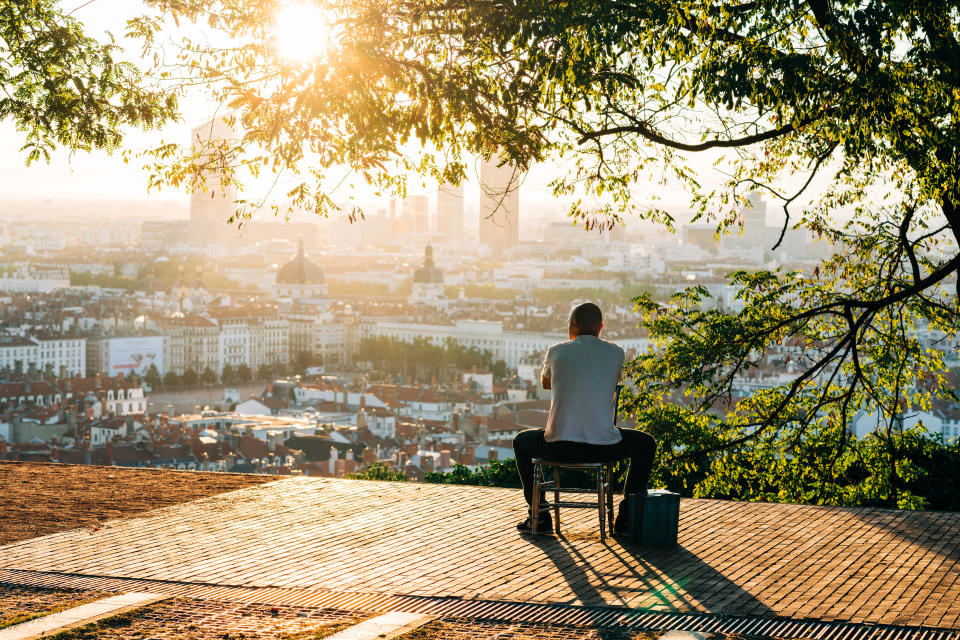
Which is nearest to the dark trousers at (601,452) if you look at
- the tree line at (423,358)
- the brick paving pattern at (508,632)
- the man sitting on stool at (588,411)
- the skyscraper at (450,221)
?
the man sitting on stool at (588,411)

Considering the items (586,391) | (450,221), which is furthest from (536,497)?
(450,221)

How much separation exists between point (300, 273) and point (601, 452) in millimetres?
118509

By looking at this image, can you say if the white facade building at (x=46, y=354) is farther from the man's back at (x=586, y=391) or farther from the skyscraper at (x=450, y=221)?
the skyscraper at (x=450, y=221)

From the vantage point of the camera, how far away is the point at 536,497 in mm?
4688

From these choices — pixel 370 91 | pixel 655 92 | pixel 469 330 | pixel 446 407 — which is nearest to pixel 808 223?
pixel 655 92

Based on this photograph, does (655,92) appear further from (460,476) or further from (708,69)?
(460,476)

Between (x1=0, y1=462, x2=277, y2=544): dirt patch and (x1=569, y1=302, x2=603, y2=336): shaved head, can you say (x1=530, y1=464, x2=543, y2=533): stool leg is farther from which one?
(x1=0, y1=462, x2=277, y2=544): dirt patch

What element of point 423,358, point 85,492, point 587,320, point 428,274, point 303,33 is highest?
point 428,274

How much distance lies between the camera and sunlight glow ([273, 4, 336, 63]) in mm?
4984

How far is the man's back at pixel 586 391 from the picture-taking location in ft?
14.8

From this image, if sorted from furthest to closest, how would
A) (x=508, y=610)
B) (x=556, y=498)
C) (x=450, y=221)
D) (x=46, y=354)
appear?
(x=450, y=221) < (x=46, y=354) < (x=556, y=498) < (x=508, y=610)

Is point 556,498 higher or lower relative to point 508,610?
higher

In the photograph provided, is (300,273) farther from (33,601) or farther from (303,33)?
(33,601)

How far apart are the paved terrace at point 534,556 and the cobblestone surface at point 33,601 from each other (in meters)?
0.26
